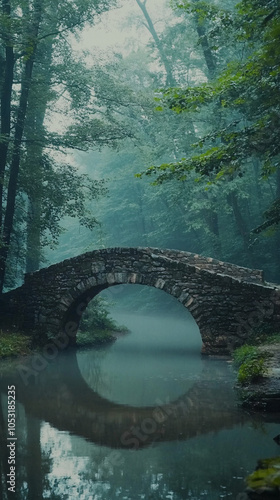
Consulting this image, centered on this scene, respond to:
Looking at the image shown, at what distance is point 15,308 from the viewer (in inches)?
524

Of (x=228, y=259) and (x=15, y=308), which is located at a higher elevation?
(x=228, y=259)

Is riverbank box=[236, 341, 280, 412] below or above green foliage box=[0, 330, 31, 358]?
below

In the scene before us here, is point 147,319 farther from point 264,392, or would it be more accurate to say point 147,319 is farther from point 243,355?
point 264,392

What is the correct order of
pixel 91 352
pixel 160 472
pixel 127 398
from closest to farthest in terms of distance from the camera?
pixel 160 472 → pixel 127 398 → pixel 91 352

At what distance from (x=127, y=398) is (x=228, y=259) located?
48.7 feet

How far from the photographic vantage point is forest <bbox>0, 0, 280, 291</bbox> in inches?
361

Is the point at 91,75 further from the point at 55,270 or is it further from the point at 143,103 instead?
the point at 55,270

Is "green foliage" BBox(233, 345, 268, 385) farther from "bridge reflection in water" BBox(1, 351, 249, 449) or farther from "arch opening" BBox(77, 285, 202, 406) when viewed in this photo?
"arch opening" BBox(77, 285, 202, 406)

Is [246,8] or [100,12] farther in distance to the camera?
[100,12]

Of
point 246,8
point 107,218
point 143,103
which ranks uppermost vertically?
point 107,218

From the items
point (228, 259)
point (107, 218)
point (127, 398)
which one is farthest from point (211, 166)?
point (107, 218)

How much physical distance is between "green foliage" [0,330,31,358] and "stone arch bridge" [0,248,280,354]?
458mm

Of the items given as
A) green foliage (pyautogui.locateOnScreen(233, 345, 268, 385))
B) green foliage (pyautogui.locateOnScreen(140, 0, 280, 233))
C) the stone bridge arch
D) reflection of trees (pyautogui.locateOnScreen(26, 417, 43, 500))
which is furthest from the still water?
green foliage (pyautogui.locateOnScreen(140, 0, 280, 233))

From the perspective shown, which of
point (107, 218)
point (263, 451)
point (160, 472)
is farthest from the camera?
point (107, 218)
